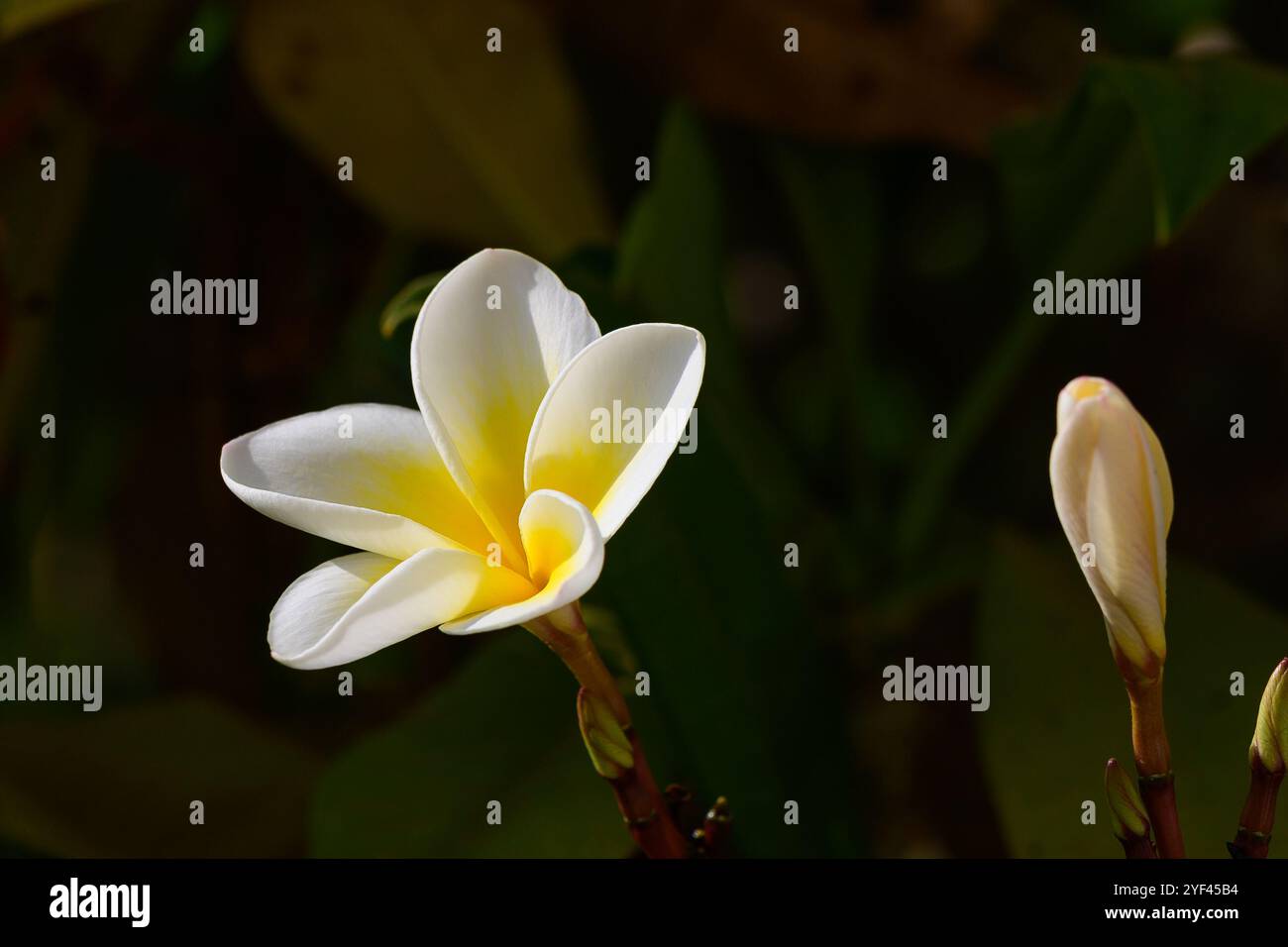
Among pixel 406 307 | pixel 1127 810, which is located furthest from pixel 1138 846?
pixel 406 307

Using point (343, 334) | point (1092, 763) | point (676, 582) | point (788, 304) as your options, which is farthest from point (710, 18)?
point (1092, 763)

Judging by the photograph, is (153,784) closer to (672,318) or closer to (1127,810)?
(672,318)

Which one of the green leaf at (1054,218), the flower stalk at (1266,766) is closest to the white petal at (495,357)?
the flower stalk at (1266,766)

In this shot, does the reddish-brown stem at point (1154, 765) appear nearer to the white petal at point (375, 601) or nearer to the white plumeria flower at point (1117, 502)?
the white plumeria flower at point (1117, 502)

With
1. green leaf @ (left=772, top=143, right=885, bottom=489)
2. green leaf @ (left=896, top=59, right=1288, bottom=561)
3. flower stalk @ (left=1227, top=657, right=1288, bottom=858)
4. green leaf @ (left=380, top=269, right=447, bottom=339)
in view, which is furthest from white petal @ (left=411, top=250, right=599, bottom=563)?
green leaf @ (left=772, top=143, right=885, bottom=489)

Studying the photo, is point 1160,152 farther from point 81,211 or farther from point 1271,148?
point 81,211
